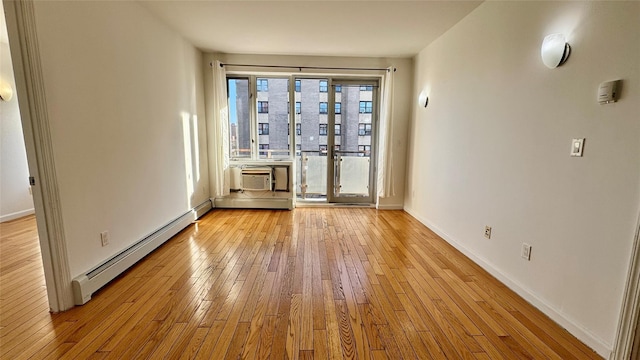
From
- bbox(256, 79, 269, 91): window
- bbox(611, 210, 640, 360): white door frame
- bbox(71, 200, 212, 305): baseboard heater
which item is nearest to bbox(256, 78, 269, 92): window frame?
bbox(256, 79, 269, 91): window

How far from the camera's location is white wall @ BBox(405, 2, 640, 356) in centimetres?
142

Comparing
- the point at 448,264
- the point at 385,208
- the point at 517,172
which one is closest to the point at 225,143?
the point at 385,208

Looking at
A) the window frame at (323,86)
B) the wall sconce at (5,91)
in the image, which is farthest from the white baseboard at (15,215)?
the window frame at (323,86)

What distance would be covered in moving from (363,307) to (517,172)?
159 centimetres

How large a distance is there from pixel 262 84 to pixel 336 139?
1.57 meters

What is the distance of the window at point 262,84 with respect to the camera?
14.9ft

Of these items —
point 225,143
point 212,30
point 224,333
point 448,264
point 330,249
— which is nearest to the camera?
point 224,333

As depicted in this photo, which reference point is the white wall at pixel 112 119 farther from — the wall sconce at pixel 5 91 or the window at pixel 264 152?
the wall sconce at pixel 5 91

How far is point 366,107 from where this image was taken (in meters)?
4.68

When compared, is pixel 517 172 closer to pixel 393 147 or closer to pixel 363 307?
pixel 363 307

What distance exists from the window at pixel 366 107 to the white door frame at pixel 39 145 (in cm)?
395

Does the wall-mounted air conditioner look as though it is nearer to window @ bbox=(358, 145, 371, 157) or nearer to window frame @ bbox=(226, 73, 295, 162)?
window frame @ bbox=(226, 73, 295, 162)

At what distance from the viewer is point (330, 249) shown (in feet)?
9.59

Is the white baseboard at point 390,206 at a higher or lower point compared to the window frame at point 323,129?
lower
